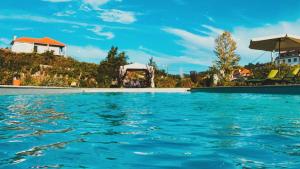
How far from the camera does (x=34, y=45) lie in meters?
55.2

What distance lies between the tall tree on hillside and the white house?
91.3ft

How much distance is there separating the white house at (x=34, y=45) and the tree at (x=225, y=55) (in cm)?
3205

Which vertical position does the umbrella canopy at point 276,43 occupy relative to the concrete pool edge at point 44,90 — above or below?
above

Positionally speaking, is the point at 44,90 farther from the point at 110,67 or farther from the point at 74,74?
the point at 74,74

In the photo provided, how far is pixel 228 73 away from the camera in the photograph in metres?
30.5

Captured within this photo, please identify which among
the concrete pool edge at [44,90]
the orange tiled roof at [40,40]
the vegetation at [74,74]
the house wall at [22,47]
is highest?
the orange tiled roof at [40,40]

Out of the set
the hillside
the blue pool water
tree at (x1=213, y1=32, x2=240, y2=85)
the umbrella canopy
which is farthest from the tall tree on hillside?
the blue pool water

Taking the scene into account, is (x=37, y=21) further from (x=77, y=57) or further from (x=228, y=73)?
(x=228, y=73)

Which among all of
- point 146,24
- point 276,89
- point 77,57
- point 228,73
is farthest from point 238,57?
point 77,57

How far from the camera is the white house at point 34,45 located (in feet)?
178

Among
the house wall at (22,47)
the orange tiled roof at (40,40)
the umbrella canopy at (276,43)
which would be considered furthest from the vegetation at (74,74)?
the orange tiled roof at (40,40)

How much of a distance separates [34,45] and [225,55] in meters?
36.4

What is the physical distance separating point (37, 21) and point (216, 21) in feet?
85.1

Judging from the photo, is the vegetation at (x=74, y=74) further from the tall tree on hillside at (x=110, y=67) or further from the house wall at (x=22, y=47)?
the house wall at (x=22, y=47)
